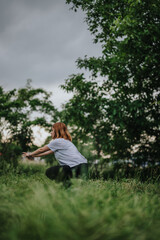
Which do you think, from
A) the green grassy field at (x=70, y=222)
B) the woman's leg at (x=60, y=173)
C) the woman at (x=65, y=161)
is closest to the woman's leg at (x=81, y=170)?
the woman at (x=65, y=161)

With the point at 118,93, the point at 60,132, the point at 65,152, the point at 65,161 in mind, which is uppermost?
the point at 118,93

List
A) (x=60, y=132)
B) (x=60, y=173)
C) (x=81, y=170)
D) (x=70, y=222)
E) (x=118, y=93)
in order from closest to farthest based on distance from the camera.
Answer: (x=70, y=222) < (x=60, y=173) < (x=81, y=170) < (x=60, y=132) < (x=118, y=93)

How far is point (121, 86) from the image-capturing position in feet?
24.1

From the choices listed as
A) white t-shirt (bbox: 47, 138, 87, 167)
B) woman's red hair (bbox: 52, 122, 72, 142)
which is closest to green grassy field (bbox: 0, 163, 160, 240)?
white t-shirt (bbox: 47, 138, 87, 167)

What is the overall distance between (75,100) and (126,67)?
234 cm

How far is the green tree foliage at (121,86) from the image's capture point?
603 cm

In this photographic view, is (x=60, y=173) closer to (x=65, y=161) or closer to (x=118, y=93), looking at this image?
(x=65, y=161)

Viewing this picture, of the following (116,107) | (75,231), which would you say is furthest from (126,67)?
(75,231)

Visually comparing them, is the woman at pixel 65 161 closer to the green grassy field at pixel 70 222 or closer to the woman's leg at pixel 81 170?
the woman's leg at pixel 81 170

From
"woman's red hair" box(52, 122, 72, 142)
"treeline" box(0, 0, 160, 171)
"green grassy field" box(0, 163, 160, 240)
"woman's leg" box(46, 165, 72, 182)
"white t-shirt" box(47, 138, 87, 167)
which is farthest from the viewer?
"treeline" box(0, 0, 160, 171)

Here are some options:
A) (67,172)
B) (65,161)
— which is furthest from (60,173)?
(65,161)

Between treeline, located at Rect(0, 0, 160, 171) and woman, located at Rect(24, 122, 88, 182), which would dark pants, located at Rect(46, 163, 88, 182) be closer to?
woman, located at Rect(24, 122, 88, 182)

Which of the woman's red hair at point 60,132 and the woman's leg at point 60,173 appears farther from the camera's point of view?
the woman's red hair at point 60,132

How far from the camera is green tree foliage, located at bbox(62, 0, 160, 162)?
19.8 ft
